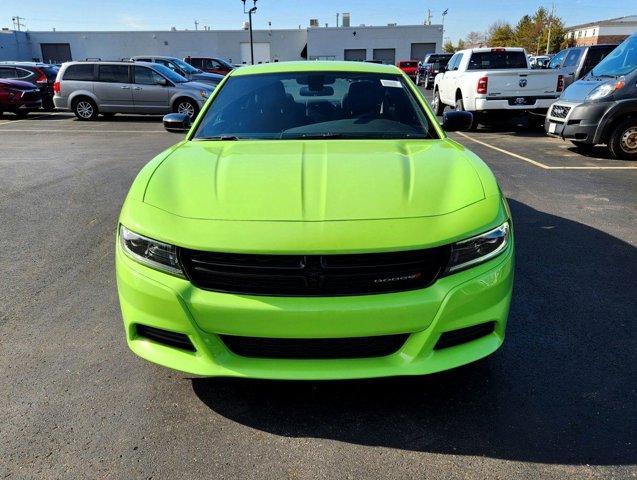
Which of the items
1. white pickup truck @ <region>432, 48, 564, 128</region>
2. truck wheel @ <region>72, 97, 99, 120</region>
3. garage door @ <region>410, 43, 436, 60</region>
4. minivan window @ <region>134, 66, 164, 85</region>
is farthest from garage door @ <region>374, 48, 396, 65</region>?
white pickup truck @ <region>432, 48, 564, 128</region>

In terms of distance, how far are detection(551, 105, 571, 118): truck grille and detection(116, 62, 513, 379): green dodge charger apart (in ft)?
25.0

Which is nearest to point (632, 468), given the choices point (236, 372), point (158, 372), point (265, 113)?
point (236, 372)

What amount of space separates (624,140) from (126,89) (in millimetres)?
13342

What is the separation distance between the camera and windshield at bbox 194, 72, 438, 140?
355 centimetres

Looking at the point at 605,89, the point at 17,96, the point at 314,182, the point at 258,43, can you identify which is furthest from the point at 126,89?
the point at 258,43

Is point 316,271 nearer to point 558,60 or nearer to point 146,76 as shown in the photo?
point 146,76

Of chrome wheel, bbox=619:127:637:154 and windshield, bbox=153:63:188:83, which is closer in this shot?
chrome wheel, bbox=619:127:637:154

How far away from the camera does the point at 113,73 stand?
15.6 metres

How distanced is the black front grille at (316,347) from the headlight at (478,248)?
404 millimetres

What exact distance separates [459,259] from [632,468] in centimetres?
111

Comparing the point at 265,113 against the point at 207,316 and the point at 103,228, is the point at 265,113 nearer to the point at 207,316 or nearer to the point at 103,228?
the point at 207,316

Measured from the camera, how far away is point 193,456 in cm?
226

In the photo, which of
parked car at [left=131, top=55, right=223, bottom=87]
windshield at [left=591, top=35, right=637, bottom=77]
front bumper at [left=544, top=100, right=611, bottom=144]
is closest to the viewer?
front bumper at [left=544, top=100, right=611, bottom=144]

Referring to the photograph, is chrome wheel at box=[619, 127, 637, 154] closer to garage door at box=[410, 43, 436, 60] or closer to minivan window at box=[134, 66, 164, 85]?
minivan window at box=[134, 66, 164, 85]
